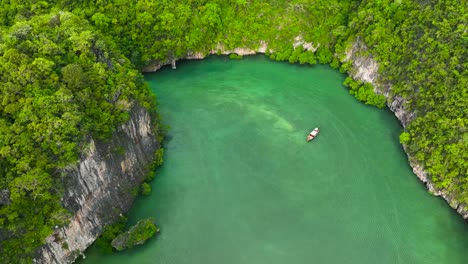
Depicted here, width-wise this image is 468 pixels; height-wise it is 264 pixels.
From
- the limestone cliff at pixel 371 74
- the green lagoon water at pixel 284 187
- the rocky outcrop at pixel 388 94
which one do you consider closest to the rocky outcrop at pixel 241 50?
the limestone cliff at pixel 371 74

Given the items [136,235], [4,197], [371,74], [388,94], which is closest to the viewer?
[4,197]

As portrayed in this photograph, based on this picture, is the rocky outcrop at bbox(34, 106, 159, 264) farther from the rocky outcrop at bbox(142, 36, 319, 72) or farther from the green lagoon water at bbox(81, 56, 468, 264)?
the rocky outcrop at bbox(142, 36, 319, 72)

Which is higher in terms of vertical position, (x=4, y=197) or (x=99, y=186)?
(x=4, y=197)

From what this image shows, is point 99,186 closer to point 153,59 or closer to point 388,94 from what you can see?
point 153,59

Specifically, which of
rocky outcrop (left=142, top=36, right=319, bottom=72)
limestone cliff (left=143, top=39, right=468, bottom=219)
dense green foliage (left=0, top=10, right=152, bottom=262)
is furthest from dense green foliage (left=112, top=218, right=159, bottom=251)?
rocky outcrop (left=142, top=36, right=319, bottom=72)

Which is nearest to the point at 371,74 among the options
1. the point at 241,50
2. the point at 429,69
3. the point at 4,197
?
the point at 429,69

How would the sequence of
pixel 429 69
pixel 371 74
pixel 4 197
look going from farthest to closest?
pixel 371 74 < pixel 429 69 < pixel 4 197
